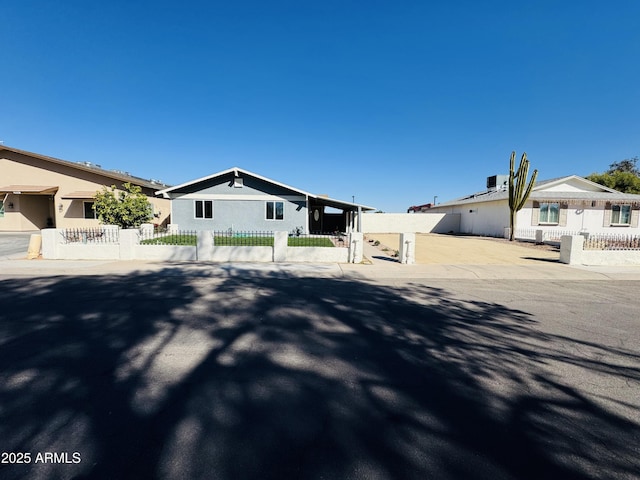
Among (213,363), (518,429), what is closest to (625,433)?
(518,429)

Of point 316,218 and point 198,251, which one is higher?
point 316,218

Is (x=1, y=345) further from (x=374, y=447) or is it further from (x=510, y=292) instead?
(x=510, y=292)

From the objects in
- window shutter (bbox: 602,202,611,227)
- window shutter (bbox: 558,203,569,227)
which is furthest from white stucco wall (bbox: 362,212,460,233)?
window shutter (bbox: 602,202,611,227)

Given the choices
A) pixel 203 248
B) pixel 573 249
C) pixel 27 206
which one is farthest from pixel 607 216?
pixel 27 206

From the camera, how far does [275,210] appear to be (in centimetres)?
2006

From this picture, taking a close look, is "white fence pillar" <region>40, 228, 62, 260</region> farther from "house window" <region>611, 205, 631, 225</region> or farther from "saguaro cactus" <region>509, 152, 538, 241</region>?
"house window" <region>611, 205, 631, 225</region>

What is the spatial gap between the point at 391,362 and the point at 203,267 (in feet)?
26.1

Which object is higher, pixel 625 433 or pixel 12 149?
pixel 12 149

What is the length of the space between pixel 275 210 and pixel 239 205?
240cm

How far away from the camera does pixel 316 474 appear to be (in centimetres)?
205

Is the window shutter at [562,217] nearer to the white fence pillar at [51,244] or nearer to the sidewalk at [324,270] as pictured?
the sidewalk at [324,270]

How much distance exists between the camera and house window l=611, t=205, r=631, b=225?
23438 millimetres

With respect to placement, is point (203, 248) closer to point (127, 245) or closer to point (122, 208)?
point (127, 245)

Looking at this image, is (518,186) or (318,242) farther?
(518,186)
